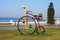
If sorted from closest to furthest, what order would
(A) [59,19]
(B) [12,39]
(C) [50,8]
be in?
(B) [12,39]
(C) [50,8]
(A) [59,19]

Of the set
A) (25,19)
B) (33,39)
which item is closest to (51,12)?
(25,19)

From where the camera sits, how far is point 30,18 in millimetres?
15531

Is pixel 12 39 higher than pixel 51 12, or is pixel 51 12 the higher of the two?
pixel 51 12

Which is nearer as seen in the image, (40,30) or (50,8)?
(40,30)

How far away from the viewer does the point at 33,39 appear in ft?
39.4

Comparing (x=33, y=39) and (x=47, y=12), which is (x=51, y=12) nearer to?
(x=47, y=12)

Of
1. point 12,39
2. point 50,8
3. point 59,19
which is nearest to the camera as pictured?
point 12,39

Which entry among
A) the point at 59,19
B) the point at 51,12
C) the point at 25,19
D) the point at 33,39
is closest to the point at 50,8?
the point at 51,12

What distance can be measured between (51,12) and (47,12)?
588 millimetres

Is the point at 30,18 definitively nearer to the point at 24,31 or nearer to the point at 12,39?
the point at 24,31

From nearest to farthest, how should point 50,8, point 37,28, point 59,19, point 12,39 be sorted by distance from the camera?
point 12,39, point 37,28, point 50,8, point 59,19

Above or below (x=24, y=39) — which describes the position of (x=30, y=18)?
above

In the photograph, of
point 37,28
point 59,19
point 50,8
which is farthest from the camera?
point 59,19

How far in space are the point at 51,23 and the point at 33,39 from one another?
20.1 m
